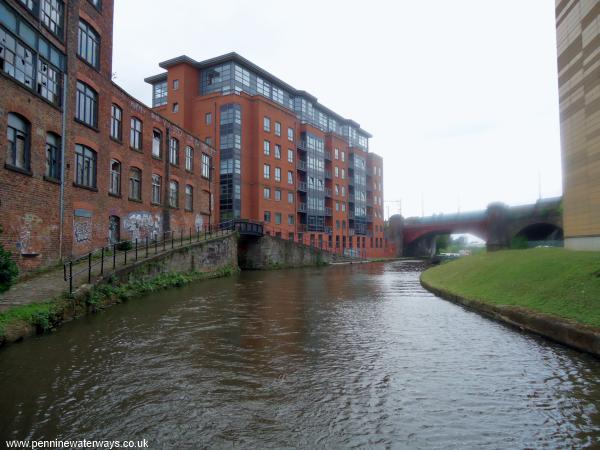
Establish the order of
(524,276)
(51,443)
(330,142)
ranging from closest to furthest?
(51,443) < (524,276) < (330,142)

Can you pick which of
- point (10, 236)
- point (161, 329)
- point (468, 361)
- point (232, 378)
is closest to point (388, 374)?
point (468, 361)

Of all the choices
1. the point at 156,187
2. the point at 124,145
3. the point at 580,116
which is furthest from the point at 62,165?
the point at 580,116

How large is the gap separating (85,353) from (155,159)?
68.9 ft

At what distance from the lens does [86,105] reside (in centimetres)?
1914

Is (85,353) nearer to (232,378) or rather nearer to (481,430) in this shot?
(232,378)

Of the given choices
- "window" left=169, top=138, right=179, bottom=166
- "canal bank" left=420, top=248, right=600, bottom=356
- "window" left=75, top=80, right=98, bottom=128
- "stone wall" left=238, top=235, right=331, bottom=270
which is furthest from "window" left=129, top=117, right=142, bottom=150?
"canal bank" left=420, top=248, right=600, bottom=356

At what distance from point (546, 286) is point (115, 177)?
20.2 meters

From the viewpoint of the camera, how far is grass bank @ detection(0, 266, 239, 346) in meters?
8.05

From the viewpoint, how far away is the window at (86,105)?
1842 cm

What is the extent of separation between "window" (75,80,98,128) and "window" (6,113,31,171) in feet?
12.0

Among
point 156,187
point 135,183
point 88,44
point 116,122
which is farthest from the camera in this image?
point 156,187

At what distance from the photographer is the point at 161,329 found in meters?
9.26

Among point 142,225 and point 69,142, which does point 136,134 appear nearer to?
point 142,225

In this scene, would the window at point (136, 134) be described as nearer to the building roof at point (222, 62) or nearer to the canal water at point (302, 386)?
the canal water at point (302, 386)
